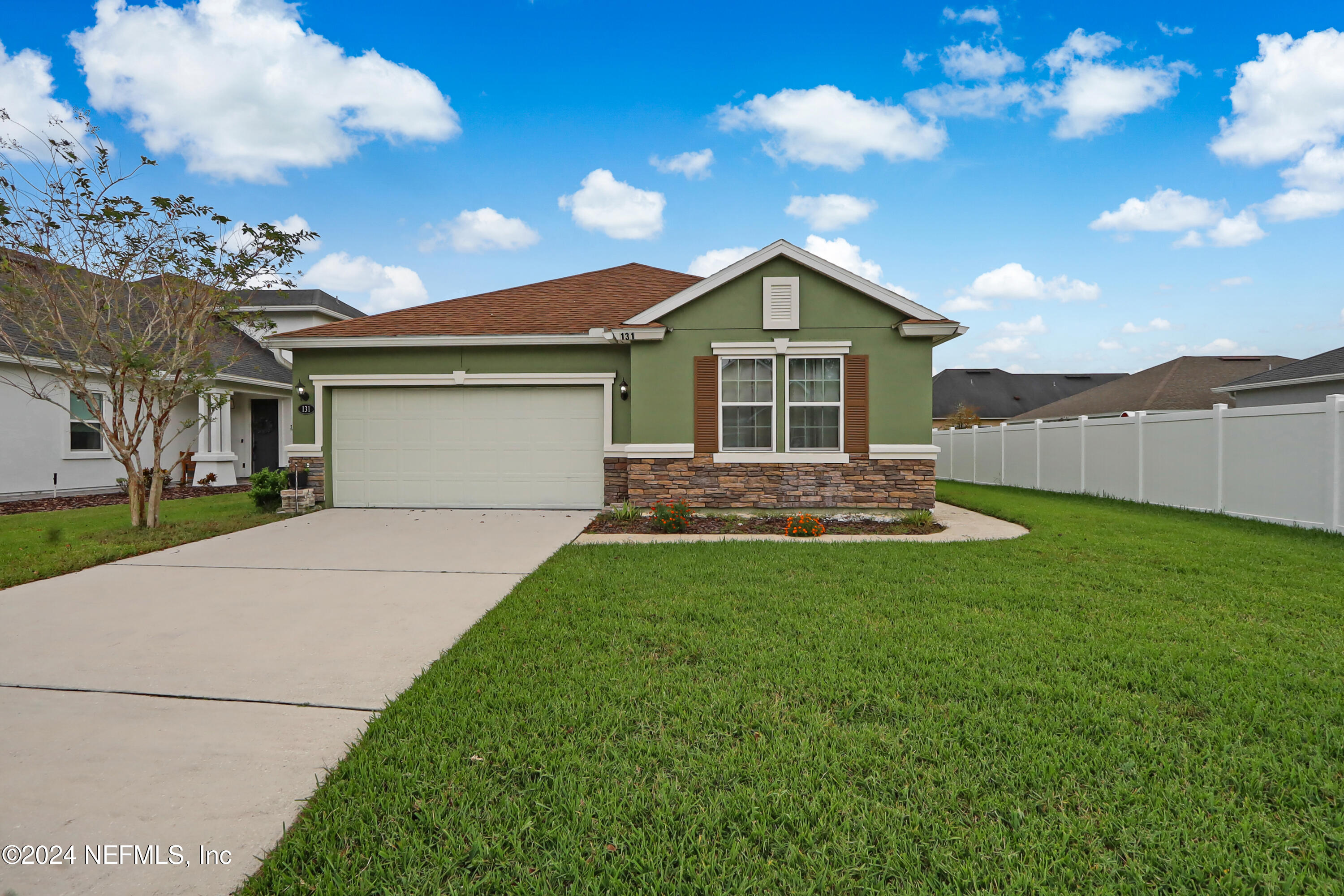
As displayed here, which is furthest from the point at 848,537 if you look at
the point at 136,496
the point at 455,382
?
the point at 136,496

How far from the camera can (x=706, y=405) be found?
9422 millimetres

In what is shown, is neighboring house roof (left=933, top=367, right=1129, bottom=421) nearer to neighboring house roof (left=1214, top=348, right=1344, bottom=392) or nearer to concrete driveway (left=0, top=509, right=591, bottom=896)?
neighboring house roof (left=1214, top=348, right=1344, bottom=392)

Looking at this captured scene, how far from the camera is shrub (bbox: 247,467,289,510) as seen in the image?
9.93 metres

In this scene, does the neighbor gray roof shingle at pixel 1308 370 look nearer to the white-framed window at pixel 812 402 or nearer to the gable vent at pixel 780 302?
the white-framed window at pixel 812 402

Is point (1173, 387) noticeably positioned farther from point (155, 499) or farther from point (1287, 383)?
point (155, 499)

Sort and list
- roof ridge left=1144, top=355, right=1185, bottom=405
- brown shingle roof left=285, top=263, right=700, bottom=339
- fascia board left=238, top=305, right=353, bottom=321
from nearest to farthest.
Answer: brown shingle roof left=285, top=263, right=700, bottom=339, fascia board left=238, top=305, right=353, bottom=321, roof ridge left=1144, top=355, right=1185, bottom=405

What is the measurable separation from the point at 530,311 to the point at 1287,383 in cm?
1865

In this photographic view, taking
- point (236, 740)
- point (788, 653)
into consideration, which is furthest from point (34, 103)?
point (788, 653)

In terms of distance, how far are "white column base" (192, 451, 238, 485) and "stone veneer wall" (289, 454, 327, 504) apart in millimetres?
6518

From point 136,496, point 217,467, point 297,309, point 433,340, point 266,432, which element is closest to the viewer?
point 136,496

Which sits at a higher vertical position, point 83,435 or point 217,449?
point 83,435

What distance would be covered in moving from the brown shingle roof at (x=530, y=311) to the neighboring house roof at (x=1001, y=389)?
2937cm

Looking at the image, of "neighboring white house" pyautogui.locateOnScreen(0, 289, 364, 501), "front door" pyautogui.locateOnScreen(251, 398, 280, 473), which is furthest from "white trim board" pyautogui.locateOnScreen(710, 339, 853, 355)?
"front door" pyautogui.locateOnScreen(251, 398, 280, 473)

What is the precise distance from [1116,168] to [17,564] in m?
19.5
